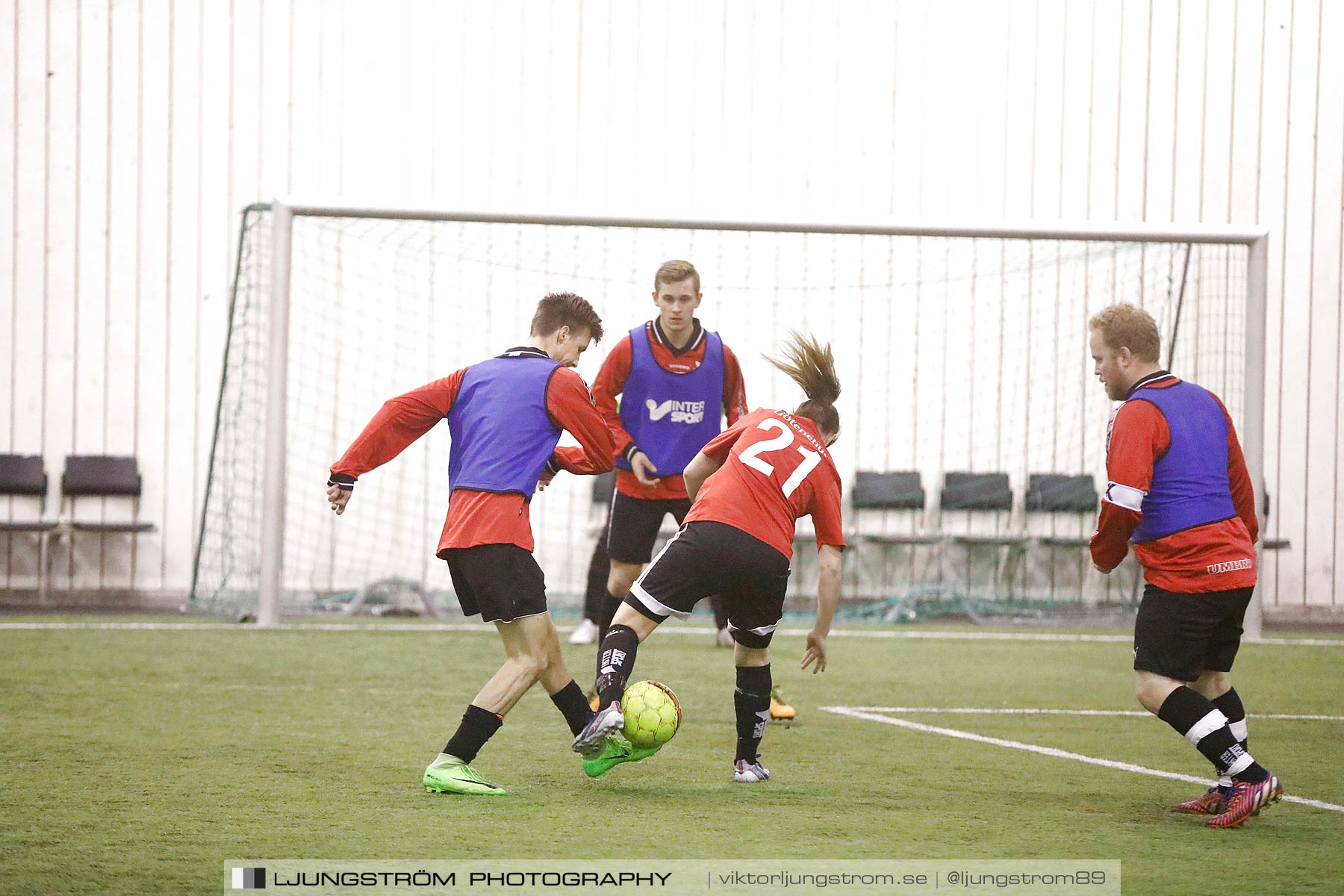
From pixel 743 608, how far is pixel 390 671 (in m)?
3.48

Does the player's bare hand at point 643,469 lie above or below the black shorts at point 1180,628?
above

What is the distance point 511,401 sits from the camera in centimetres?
421

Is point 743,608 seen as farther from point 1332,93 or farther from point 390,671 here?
point 1332,93

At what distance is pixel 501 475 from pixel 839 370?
27.0 feet

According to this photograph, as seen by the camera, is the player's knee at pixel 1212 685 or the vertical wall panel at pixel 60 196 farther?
the vertical wall panel at pixel 60 196

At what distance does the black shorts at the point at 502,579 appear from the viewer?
4.08 metres

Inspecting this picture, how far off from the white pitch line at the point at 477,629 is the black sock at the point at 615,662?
18.2 ft

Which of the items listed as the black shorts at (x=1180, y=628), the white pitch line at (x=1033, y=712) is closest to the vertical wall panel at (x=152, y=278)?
the white pitch line at (x=1033, y=712)

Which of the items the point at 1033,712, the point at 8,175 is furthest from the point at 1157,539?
the point at 8,175

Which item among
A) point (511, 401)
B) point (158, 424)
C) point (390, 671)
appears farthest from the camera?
point (158, 424)

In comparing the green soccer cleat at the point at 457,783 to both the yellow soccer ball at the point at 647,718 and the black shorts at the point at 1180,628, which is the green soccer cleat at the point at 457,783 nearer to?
the yellow soccer ball at the point at 647,718

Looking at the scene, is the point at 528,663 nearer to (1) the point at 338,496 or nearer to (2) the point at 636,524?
(1) the point at 338,496

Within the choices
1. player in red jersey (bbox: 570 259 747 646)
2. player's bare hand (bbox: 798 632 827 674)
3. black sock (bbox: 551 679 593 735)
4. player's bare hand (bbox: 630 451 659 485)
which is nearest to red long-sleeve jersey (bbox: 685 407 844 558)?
player's bare hand (bbox: 798 632 827 674)

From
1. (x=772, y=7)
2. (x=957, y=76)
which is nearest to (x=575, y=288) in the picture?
(x=772, y=7)
